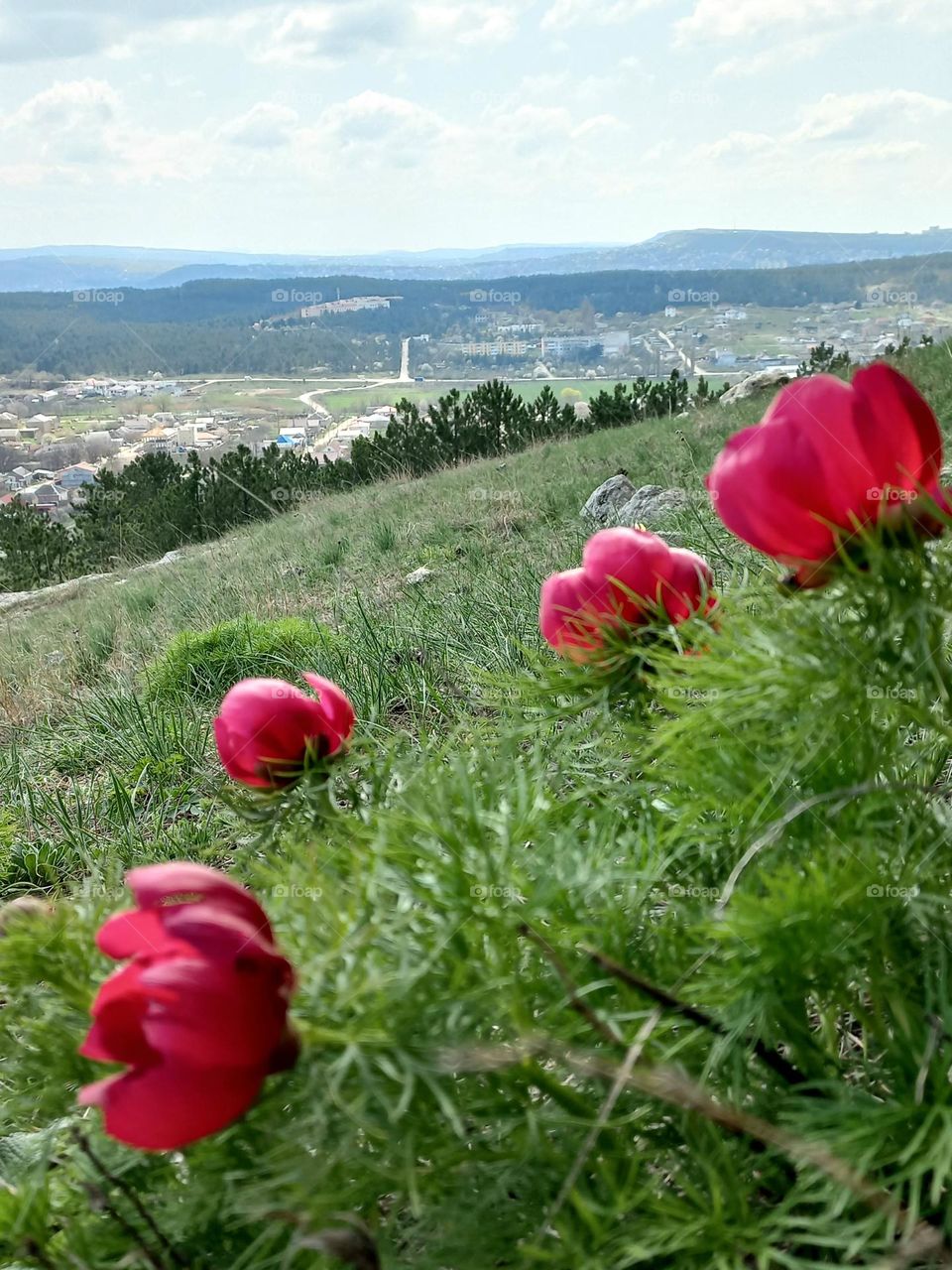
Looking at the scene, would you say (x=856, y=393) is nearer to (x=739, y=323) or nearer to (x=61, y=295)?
(x=739, y=323)

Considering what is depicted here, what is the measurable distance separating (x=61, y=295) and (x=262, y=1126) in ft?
343

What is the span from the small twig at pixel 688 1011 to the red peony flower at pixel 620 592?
1.09 ft

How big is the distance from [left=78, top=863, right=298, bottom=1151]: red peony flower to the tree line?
16.3m

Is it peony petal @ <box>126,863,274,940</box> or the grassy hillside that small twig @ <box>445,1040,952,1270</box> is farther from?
peony petal @ <box>126,863,274,940</box>

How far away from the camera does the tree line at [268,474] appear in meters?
20.5

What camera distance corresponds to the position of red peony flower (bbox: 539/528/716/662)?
2.89 feet

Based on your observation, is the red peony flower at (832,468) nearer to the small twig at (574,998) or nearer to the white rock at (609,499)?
the small twig at (574,998)

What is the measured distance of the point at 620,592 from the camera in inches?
35.4

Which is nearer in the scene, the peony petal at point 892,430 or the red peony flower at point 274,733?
the peony petal at point 892,430

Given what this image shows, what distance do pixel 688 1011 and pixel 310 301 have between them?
66.5 m

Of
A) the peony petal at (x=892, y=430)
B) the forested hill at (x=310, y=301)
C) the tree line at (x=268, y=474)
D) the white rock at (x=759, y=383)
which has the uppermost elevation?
the forested hill at (x=310, y=301)

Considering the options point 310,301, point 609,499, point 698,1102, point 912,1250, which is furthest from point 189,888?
point 310,301

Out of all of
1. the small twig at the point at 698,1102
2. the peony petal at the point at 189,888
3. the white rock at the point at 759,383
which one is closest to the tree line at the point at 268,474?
the white rock at the point at 759,383

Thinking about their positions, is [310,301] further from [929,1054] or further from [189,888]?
[929,1054]
